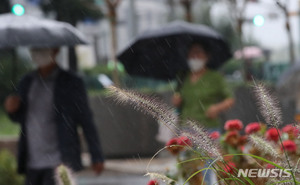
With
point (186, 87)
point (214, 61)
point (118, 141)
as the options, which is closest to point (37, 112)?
point (186, 87)

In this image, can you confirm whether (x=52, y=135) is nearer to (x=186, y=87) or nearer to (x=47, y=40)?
(x=47, y=40)

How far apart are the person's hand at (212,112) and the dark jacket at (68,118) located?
1089 mm

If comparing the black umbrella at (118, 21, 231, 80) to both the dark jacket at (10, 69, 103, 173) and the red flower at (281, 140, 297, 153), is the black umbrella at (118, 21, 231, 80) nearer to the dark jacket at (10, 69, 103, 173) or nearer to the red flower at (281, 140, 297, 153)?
the dark jacket at (10, 69, 103, 173)

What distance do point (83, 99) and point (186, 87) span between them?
139 centimetres

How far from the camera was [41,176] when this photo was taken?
5.70 metres

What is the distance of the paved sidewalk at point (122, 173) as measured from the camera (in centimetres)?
1124

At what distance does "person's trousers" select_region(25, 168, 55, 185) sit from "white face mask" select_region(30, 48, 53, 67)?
873 millimetres

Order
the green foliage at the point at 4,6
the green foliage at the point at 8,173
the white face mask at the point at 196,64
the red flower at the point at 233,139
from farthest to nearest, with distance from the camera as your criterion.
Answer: the green foliage at the point at 4,6, the green foliage at the point at 8,173, the white face mask at the point at 196,64, the red flower at the point at 233,139

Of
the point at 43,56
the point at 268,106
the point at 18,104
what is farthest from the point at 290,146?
the point at 43,56

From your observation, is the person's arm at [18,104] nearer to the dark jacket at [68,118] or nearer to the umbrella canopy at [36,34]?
the dark jacket at [68,118]

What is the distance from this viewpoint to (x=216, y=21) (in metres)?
54.4

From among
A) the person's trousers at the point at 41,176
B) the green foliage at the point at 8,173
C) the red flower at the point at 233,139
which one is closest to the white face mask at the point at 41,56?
the person's trousers at the point at 41,176

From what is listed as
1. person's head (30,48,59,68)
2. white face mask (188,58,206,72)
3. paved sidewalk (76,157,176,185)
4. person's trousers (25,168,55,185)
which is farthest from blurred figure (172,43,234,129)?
paved sidewalk (76,157,176,185)

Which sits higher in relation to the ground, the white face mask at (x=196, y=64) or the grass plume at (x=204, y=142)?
the grass plume at (x=204, y=142)
